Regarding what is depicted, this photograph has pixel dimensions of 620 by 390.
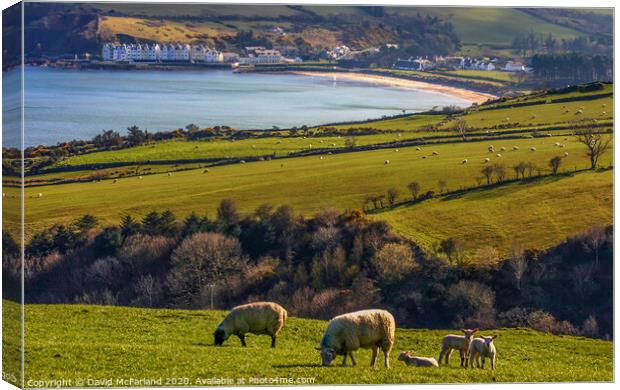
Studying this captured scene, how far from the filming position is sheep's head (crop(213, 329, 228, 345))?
121ft

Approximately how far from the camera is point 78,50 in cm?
4253

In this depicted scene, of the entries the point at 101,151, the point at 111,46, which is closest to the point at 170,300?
the point at 101,151

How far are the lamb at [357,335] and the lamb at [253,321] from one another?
3033mm

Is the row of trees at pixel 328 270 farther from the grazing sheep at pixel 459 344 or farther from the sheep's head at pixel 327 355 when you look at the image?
the sheep's head at pixel 327 355

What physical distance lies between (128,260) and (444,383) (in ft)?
40.9

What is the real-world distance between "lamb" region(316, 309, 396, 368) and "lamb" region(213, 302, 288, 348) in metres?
3.03

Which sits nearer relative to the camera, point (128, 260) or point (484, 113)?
point (128, 260)

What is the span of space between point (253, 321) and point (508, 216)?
1017 centimetres

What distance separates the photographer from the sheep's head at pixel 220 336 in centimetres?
3681

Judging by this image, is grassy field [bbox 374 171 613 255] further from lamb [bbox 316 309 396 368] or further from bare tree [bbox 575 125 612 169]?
lamb [bbox 316 309 396 368]

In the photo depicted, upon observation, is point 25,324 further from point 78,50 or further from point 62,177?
point 78,50

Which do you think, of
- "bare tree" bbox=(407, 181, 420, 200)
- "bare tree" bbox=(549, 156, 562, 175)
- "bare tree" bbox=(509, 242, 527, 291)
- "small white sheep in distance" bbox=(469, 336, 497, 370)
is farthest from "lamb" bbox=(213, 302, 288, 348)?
"bare tree" bbox=(549, 156, 562, 175)

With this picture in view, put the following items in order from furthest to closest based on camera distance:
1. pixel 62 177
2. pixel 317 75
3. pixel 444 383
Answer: pixel 317 75 → pixel 62 177 → pixel 444 383

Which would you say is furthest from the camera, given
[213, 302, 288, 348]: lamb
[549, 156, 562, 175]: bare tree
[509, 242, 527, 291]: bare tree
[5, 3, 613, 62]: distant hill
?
[549, 156, 562, 175]: bare tree
